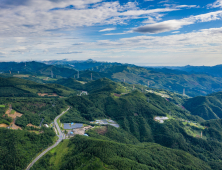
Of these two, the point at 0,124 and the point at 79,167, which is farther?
the point at 0,124

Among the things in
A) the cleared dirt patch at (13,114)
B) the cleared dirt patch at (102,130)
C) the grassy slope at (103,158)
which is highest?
the cleared dirt patch at (13,114)

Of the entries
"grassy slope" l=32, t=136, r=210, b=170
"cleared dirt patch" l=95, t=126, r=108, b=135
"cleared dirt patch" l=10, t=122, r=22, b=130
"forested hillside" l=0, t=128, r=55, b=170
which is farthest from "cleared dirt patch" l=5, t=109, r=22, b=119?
"cleared dirt patch" l=95, t=126, r=108, b=135

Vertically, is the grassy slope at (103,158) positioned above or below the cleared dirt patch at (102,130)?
above

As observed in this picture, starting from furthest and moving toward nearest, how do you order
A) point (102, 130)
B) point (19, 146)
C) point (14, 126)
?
1. point (102, 130)
2. point (14, 126)
3. point (19, 146)

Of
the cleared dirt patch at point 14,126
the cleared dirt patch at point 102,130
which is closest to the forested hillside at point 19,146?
the cleared dirt patch at point 14,126

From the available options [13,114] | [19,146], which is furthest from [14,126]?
[19,146]

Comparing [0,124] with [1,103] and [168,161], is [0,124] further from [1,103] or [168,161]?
[168,161]

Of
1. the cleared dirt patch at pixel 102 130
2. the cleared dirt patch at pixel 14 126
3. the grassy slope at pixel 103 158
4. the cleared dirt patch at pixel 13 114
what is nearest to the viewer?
the grassy slope at pixel 103 158

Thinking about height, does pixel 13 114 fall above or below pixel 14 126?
above

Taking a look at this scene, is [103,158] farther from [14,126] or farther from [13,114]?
[13,114]

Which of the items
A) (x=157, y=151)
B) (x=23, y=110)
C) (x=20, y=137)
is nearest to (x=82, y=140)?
(x=20, y=137)

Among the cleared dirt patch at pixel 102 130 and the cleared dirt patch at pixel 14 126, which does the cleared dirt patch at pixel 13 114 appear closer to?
the cleared dirt patch at pixel 14 126
